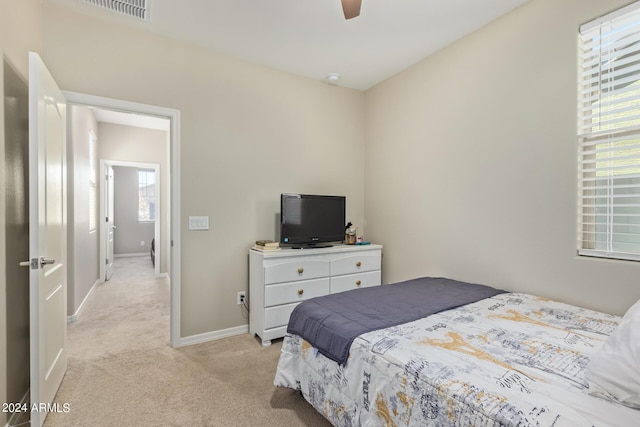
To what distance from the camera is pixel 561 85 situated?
2086 mm

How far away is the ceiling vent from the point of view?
7.46ft

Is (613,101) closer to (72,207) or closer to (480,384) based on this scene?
(480,384)

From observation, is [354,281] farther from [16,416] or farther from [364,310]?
[16,416]

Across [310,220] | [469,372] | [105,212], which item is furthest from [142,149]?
[469,372]

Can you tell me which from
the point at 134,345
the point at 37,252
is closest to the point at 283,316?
the point at 134,345

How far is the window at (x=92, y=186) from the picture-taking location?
4.52 meters

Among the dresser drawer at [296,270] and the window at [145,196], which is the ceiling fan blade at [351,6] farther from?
the window at [145,196]

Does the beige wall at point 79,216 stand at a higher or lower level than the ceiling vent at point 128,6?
lower

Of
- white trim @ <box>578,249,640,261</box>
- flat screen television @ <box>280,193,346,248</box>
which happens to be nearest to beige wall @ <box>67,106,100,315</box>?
flat screen television @ <box>280,193,346,248</box>

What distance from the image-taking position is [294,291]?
9.61 ft

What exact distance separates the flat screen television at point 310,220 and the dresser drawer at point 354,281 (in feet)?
1.41

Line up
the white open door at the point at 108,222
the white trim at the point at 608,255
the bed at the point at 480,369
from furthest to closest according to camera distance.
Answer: the white open door at the point at 108,222 → the white trim at the point at 608,255 → the bed at the point at 480,369

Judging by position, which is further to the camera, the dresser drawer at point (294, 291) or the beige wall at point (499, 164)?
the dresser drawer at point (294, 291)

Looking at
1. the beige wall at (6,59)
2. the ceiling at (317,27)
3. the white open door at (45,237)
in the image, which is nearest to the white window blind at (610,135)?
the ceiling at (317,27)
